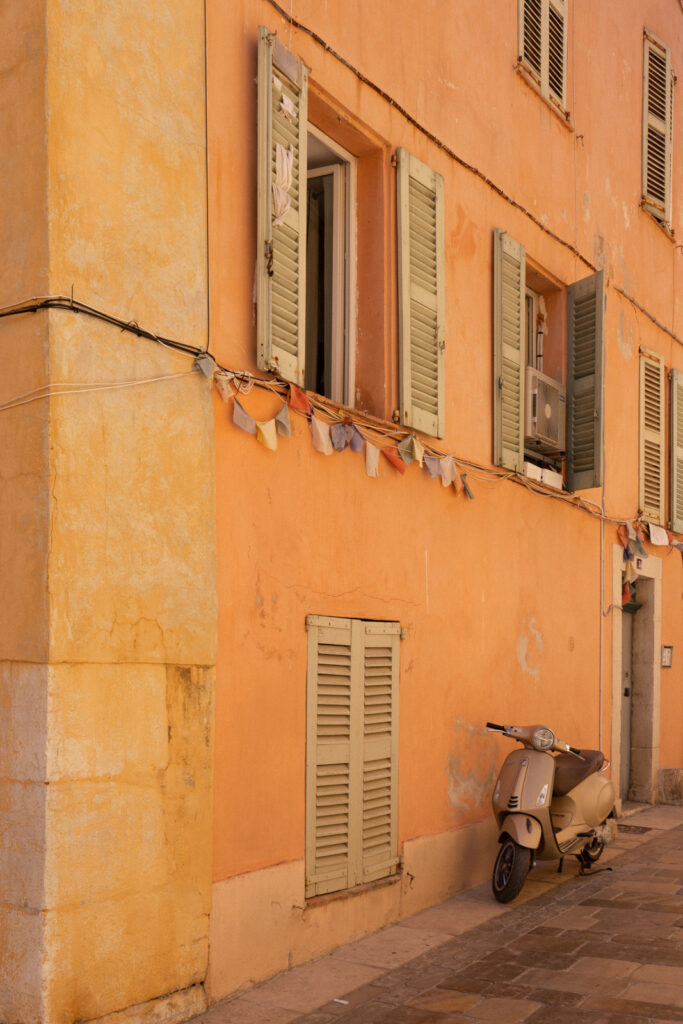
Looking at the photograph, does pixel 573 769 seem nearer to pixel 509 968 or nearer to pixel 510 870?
pixel 510 870

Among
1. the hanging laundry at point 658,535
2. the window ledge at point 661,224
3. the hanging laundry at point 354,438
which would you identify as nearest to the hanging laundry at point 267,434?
the hanging laundry at point 354,438

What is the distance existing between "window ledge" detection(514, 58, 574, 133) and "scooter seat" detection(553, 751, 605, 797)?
5023 millimetres

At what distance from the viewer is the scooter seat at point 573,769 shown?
25.8 feet

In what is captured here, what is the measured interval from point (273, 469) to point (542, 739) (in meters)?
2.92

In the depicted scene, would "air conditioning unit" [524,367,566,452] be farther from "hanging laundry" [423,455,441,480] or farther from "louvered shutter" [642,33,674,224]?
"louvered shutter" [642,33,674,224]

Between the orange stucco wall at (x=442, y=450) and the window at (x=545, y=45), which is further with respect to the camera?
the window at (x=545, y=45)

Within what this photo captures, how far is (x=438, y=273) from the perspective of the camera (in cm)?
745

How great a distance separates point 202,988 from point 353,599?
2.23 meters

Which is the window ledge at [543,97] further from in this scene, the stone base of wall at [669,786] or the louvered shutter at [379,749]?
the stone base of wall at [669,786]

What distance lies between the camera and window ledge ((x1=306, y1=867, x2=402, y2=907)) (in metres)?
5.98

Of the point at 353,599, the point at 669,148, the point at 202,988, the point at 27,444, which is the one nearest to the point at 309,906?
the point at 202,988

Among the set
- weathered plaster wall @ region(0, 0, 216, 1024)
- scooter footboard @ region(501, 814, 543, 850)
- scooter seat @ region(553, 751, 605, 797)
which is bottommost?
scooter footboard @ region(501, 814, 543, 850)

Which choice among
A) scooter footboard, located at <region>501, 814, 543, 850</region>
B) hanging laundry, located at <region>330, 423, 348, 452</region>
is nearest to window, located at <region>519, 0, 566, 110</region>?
hanging laundry, located at <region>330, 423, 348, 452</region>

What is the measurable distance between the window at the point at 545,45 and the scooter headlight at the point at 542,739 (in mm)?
4911
